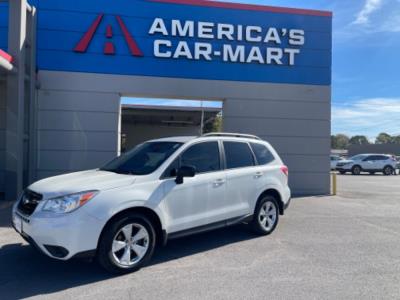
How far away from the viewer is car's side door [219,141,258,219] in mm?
6398

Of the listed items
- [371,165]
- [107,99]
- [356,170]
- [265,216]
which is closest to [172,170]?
[265,216]

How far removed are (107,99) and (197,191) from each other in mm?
7561

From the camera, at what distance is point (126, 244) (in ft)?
16.5

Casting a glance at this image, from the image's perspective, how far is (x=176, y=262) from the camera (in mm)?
5586

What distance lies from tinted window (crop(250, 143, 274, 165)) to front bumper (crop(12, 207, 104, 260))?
3476mm

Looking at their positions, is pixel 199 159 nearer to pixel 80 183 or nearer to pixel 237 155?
pixel 237 155

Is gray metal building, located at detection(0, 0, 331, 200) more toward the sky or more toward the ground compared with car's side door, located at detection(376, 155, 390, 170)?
more toward the sky

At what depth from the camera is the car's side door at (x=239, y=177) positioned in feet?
21.0

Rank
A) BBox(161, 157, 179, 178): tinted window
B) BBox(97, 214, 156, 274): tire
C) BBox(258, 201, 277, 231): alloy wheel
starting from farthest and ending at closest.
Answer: BBox(258, 201, 277, 231): alloy wheel, BBox(161, 157, 179, 178): tinted window, BBox(97, 214, 156, 274): tire

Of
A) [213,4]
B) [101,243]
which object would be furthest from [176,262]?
[213,4]

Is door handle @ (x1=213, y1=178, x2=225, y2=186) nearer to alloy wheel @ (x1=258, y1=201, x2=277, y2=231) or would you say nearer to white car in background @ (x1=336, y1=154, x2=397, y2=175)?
alloy wheel @ (x1=258, y1=201, x2=277, y2=231)

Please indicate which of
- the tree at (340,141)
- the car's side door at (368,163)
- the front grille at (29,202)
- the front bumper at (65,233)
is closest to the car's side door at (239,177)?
the front bumper at (65,233)

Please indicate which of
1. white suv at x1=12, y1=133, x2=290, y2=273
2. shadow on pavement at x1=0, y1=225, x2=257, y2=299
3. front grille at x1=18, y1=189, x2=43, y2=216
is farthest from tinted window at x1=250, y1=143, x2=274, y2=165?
front grille at x1=18, y1=189, x2=43, y2=216

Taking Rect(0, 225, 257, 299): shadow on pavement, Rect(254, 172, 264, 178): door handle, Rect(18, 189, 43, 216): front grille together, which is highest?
Rect(254, 172, 264, 178): door handle
